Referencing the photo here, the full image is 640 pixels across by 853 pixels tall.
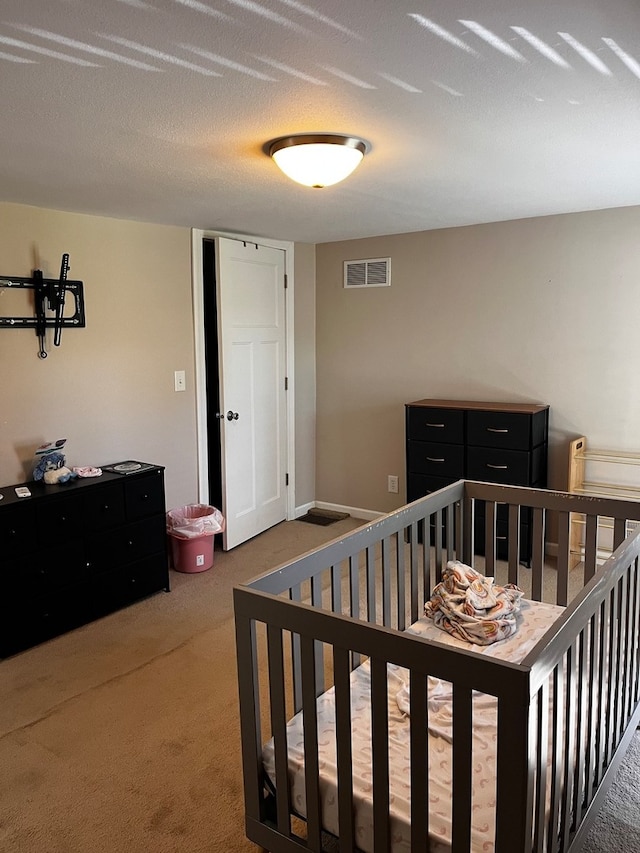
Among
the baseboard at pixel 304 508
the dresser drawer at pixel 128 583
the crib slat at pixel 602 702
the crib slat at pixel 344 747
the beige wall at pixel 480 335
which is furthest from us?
the baseboard at pixel 304 508

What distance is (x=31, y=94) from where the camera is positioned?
165 centimetres

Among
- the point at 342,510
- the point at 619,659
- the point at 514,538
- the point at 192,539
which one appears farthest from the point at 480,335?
the point at 619,659

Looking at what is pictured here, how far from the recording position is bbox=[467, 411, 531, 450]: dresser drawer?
3.72 meters

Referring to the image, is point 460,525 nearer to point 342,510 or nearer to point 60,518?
point 60,518

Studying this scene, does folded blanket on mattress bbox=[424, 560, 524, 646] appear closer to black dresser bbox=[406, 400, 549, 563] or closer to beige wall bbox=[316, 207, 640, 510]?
black dresser bbox=[406, 400, 549, 563]

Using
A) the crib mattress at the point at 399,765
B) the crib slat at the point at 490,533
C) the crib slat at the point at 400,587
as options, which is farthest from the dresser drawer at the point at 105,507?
the crib slat at the point at 490,533

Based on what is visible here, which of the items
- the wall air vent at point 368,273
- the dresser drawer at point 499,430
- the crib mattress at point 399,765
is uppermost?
the wall air vent at point 368,273

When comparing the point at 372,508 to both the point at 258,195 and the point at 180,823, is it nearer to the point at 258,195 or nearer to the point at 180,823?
the point at 258,195

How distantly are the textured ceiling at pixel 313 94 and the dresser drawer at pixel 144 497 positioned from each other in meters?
1.43

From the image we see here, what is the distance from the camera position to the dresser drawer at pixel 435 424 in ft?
12.9

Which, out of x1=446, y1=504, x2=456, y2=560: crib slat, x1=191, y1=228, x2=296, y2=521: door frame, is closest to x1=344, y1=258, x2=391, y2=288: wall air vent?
x1=191, y1=228, x2=296, y2=521: door frame

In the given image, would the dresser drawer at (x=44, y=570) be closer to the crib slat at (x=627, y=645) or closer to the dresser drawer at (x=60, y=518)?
the dresser drawer at (x=60, y=518)

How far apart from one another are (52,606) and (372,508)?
8.19 ft

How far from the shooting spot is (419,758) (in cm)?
137
